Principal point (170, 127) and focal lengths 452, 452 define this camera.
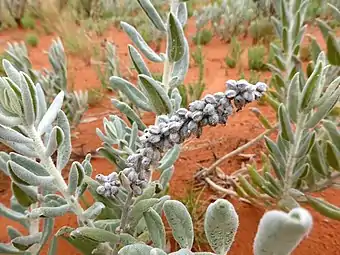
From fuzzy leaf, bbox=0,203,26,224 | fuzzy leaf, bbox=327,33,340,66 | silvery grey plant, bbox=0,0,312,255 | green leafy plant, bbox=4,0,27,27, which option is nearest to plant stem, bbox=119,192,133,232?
silvery grey plant, bbox=0,0,312,255

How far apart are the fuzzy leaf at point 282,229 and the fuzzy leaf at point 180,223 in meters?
0.27

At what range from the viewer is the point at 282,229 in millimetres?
518

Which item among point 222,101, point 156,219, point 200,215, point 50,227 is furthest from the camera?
point 200,215

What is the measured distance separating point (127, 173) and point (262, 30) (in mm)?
4771

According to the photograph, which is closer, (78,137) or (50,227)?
(50,227)

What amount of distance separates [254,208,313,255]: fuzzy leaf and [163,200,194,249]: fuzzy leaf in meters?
0.27

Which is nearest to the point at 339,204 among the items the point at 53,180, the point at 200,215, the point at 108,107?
the point at 200,215

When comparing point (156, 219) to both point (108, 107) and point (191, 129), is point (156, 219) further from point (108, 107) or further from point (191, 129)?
point (108, 107)

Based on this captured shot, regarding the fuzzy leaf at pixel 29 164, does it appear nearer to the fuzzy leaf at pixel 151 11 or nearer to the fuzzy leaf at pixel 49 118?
the fuzzy leaf at pixel 49 118

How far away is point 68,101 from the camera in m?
2.77

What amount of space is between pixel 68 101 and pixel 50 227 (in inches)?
60.7

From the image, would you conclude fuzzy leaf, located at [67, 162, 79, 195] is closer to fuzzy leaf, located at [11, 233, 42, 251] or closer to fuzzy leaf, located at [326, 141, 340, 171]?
fuzzy leaf, located at [11, 233, 42, 251]

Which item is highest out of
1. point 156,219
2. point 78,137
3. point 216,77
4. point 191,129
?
point 191,129

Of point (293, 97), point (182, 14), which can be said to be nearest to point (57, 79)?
point (182, 14)
